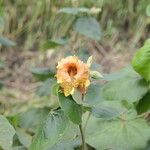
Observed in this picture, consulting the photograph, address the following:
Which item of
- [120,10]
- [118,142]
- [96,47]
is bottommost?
[96,47]

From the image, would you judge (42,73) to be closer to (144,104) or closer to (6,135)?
(144,104)

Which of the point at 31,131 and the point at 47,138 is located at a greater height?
the point at 47,138

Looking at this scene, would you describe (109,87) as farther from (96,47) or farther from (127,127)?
(96,47)

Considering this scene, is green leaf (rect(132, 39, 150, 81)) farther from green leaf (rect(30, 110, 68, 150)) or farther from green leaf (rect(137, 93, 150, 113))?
green leaf (rect(30, 110, 68, 150))

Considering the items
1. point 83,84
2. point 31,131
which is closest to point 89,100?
point 83,84

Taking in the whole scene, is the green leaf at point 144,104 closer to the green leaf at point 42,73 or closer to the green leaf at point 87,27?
the green leaf at point 42,73

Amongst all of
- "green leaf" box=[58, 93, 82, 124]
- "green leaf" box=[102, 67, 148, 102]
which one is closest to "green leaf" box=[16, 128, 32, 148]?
"green leaf" box=[102, 67, 148, 102]
